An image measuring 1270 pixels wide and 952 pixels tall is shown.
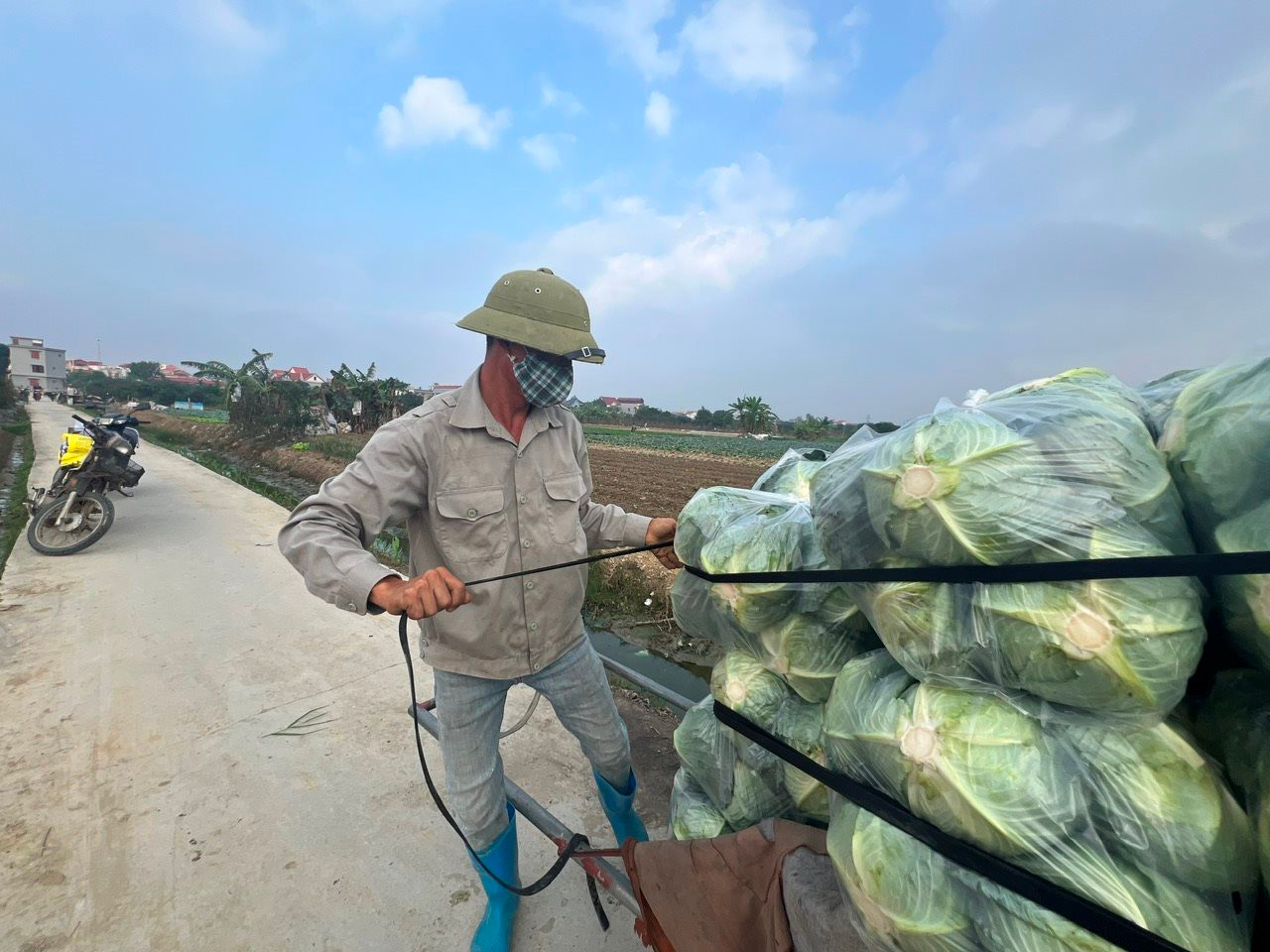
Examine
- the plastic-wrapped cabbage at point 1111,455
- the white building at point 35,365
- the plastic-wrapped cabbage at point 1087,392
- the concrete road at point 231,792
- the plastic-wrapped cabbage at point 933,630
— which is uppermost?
the white building at point 35,365

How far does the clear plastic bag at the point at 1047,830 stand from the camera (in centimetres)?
82

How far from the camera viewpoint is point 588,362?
6.30 feet

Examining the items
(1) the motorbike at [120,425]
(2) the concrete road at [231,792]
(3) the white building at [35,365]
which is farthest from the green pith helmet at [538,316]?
(3) the white building at [35,365]

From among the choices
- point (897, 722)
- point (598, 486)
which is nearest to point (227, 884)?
point (897, 722)

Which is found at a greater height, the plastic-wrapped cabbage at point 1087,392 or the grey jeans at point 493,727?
the plastic-wrapped cabbage at point 1087,392

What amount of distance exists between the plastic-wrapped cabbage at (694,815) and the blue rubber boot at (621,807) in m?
0.72

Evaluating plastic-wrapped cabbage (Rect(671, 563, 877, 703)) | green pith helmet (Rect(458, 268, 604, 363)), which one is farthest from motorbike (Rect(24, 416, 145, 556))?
plastic-wrapped cabbage (Rect(671, 563, 877, 703))

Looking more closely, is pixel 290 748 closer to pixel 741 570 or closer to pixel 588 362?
pixel 588 362

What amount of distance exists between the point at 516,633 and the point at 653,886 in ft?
2.69

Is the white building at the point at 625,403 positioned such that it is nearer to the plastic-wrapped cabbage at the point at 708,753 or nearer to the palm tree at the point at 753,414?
the palm tree at the point at 753,414

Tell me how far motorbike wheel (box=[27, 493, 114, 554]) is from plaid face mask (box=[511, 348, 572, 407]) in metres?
7.15

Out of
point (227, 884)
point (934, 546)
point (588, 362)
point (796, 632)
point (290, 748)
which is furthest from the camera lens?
point (290, 748)

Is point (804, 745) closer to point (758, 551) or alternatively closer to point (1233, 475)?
point (758, 551)

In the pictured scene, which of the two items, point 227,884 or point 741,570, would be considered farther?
point 227,884
